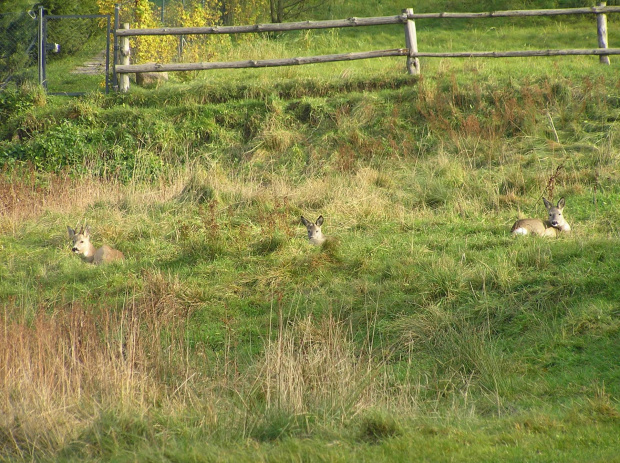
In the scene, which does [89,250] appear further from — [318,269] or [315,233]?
[318,269]

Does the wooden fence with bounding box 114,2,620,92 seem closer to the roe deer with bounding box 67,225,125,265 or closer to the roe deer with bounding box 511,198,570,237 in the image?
the roe deer with bounding box 67,225,125,265

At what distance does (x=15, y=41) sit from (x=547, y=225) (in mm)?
14846

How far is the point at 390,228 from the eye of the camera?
35.2 feet

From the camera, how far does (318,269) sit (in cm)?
921

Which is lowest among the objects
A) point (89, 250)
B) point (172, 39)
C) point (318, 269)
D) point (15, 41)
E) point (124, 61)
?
point (318, 269)

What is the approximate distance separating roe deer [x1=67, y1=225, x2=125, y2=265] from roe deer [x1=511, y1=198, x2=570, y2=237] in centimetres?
532

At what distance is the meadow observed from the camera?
542cm

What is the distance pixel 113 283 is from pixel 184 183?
4410 mm

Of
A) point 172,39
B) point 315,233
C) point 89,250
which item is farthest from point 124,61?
point 315,233

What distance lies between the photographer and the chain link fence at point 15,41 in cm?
1906

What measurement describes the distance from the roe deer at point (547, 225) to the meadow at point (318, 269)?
30cm

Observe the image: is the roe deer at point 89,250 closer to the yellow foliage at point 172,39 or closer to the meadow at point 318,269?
the meadow at point 318,269

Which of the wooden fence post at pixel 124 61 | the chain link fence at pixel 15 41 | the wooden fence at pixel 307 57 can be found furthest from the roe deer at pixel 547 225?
the chain link fence at pixel 15 41

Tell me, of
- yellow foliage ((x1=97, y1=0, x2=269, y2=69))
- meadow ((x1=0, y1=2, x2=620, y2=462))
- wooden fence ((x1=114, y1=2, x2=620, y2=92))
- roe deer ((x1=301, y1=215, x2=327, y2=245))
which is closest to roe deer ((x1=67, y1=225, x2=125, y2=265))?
meadow ((x1=0, y1=2, x2=620, y2=462))
